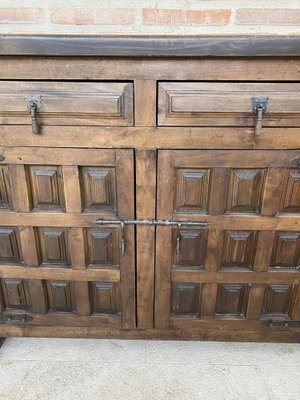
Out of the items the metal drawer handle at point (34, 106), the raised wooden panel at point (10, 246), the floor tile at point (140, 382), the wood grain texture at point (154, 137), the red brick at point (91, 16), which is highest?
the red brick at point (91, 16)

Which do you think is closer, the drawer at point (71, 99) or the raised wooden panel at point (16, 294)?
the drawer at point (71, 99)

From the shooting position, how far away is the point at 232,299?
1155mm

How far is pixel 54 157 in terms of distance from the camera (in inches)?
37.4

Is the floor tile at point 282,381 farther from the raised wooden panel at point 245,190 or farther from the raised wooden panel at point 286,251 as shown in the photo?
the raised wooden panel at point 245,190

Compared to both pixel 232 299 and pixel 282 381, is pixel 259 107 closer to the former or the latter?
pixel 232 299

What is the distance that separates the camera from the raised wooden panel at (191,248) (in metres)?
1.04

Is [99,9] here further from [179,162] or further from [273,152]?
[273,152]

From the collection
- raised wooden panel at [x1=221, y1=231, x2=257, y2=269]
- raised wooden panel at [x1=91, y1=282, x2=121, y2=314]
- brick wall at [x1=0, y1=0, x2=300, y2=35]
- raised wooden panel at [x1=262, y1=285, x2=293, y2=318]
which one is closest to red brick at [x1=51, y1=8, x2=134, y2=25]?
brick wall at [x1=0, y1=0, x2=300, y2=35]

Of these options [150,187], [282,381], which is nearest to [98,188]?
[150,187]

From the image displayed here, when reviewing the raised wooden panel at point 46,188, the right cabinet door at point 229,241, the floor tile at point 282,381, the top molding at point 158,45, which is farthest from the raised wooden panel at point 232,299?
the top molding at point 158,45

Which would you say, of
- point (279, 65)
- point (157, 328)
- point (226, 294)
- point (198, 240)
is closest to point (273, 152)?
point (279, 65)

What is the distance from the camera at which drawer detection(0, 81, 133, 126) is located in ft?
2.89

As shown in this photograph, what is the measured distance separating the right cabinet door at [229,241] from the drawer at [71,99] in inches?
6.7

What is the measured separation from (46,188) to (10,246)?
249 millimetres
